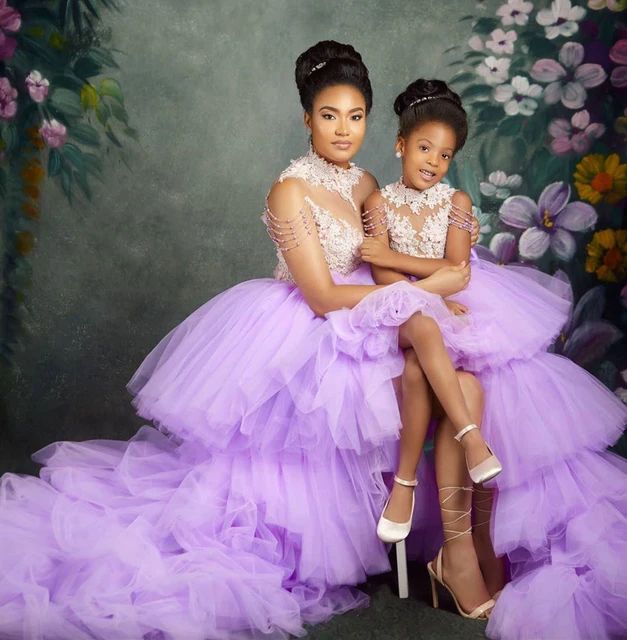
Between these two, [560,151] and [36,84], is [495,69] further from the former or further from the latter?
[36,84]

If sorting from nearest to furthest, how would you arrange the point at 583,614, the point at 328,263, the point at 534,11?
the point at 583,614
the point at 328,263
the point at 534,11

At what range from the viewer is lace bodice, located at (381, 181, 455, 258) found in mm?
2936

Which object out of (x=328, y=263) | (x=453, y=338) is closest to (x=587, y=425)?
(x=453, y=338)

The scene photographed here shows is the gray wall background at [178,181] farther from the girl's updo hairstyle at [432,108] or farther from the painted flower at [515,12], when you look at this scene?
the girl's updo hairstyle at [432,108]

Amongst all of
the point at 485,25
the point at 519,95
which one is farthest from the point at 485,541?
the point at 485,25

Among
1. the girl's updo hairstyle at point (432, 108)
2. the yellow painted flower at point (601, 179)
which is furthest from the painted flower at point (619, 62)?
the girl's updo hairstyle at point (432, 108)

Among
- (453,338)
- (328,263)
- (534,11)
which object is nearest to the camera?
(453,338)

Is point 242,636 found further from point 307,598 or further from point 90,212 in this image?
point 90,212

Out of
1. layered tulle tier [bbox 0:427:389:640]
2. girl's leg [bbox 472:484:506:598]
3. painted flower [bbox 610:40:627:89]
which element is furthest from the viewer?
painted flower [bbox 610:40:627:89]

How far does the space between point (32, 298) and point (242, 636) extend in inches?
90.6

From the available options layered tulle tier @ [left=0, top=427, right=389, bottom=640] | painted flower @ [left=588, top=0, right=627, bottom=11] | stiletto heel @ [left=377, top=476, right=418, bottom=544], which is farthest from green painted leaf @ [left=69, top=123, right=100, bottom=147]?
stiletto heel @ [left=377, top=476, right=418, bottom=544]

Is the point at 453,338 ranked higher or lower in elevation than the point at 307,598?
higher

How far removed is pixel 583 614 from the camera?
2334mm

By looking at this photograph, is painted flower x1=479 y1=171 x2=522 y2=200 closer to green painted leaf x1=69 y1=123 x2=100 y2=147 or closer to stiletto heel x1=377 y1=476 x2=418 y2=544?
green painted leaf x1=69 y1=123 x2=100 y2=147
